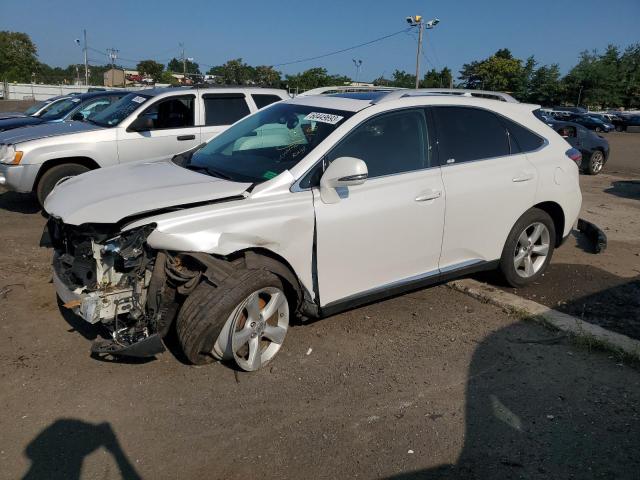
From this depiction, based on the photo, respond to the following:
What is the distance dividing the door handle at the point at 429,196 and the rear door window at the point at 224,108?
510 centimetres

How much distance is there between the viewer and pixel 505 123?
480 cm

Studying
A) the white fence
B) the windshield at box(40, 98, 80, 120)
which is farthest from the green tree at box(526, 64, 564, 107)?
the windshield at box(40, 98, 80, 120)

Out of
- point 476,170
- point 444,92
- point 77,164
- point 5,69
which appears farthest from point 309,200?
point 5,69

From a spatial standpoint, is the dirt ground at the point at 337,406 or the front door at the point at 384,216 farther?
the front door at the point at 384,216

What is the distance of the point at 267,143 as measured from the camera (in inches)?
168

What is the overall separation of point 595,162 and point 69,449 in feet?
48.1

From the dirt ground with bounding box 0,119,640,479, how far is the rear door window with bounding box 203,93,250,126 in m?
4.61

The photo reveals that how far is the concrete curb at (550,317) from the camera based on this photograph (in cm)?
399

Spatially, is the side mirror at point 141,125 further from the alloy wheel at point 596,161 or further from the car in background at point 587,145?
the alloy wheel at point 596,161

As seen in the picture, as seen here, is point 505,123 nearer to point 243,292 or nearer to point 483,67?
point 243,292

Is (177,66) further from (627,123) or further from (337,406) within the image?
(337,406)

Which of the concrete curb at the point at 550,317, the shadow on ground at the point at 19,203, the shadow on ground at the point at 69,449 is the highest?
the shadow on ground at the point at 19,203

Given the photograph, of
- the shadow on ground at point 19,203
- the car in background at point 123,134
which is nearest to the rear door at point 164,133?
the car in background at point 123,134

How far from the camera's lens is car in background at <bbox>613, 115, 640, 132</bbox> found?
4181cm
